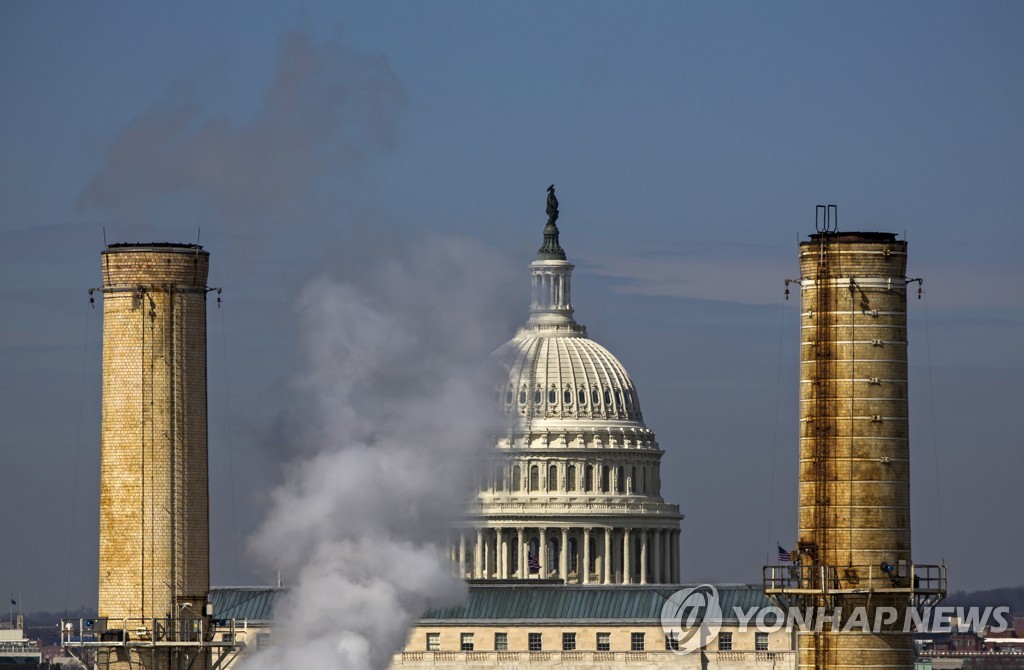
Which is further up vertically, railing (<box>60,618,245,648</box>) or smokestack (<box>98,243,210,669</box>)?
smokestack (<box>98,243,210,669</box>)

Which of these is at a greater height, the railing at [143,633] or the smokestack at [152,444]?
the smokestack at [152,444]

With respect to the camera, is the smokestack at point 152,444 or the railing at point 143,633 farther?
the smokestack at point 152,444

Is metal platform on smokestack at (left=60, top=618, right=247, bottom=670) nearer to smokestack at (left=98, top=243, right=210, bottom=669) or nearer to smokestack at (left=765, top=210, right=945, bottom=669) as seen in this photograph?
smokestack at (left=98, top=243, right=210, bottom=669)

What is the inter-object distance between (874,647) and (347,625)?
22134 millimetres

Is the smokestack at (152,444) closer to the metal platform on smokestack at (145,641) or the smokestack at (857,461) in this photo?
the metal platform on smokestack at (145,641)

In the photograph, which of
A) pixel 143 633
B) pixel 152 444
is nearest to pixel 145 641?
pixel 143 633

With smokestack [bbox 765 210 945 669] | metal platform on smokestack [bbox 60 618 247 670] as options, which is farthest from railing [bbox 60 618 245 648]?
smokestack [bbox 765 210 945 669]

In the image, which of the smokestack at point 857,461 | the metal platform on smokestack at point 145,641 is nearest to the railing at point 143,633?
the metal platform on smokestack at point 145,641

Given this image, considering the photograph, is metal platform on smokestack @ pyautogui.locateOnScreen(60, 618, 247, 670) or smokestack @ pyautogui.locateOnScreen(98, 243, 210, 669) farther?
smokestack @ pyautogui.locateOnScreen(98, 243, 210, 669)

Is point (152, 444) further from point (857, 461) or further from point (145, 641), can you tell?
point (857, 461)

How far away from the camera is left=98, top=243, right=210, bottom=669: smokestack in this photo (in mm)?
128125

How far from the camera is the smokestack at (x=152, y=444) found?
12812 centimetres

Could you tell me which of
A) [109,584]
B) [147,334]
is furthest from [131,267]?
[109,584]

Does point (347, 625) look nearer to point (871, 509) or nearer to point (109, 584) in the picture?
point (109, 584)
